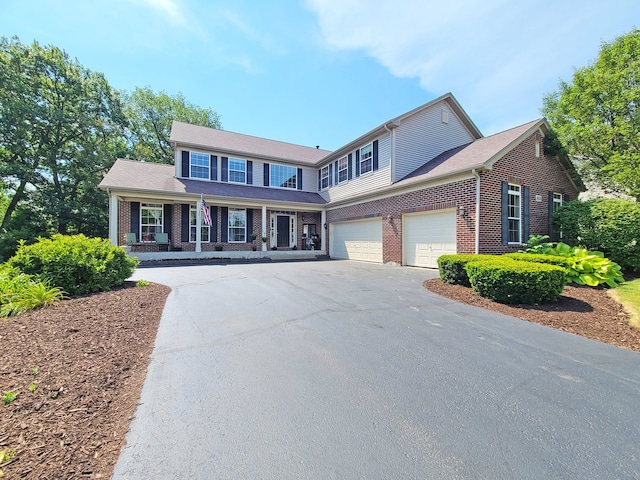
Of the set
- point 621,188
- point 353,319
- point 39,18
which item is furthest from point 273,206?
point 621,188

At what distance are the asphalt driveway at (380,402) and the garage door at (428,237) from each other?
19.5ft

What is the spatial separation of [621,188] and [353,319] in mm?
15088

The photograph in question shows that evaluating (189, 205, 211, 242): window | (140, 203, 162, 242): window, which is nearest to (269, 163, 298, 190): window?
(189, 205, 211, 242): window

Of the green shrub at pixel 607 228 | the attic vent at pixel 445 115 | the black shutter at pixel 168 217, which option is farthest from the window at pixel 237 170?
the green shrub at pixel 607 228

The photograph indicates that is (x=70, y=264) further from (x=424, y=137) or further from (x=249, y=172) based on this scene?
(x=424, y=137)

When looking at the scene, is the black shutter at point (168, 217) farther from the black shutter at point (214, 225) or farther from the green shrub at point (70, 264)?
the green shrub at point (70, 264)

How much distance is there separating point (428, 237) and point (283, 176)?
11.1m

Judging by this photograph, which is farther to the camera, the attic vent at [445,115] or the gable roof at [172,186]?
the attic vent at [445,115]

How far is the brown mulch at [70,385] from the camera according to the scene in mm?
1849

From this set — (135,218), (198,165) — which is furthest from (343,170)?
(135,218)

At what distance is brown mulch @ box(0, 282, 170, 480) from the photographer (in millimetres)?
1849

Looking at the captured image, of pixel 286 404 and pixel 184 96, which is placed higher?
pixel 184 96

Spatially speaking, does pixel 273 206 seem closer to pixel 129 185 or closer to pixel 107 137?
pixel 129 185

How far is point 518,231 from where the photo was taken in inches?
410
